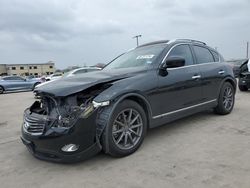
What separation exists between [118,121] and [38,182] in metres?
1.33

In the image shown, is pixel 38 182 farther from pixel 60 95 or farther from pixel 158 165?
pixel 158 165

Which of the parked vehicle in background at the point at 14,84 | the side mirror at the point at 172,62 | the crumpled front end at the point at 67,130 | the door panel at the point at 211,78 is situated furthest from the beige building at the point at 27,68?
the crumpled front end at the point at 67,130

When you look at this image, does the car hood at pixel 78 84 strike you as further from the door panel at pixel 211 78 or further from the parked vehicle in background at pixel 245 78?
the parked vehicle in background at pixel 245 78

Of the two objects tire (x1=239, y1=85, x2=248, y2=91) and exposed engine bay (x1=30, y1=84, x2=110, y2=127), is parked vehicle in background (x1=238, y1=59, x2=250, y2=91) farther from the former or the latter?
exposed engine bay (x1=30, y1=84, x2=110, y2=127)

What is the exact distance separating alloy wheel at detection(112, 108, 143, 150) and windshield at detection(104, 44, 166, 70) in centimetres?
102

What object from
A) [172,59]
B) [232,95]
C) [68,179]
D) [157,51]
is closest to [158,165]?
[68,179]

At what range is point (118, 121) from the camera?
3842mm

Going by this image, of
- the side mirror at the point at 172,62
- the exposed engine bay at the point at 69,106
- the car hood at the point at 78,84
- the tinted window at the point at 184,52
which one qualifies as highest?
the tinted window at the point at 184,52

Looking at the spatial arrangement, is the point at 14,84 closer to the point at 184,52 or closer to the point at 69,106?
the point at 184,52

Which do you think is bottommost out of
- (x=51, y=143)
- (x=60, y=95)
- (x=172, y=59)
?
(x=51, y=143)

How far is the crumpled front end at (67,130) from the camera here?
338 cm

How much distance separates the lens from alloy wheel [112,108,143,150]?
3.81 m

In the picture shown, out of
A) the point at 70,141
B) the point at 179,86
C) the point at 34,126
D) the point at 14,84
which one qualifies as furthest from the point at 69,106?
the point at 14,84

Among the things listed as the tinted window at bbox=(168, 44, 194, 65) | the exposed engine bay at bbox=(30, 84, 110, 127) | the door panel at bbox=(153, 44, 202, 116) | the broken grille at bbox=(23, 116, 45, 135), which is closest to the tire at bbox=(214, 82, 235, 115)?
the door panel at bbox=(153, 44, 202, 116)
